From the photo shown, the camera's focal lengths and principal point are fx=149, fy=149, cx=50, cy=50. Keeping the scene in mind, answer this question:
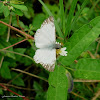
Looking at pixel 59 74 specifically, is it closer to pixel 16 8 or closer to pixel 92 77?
pixel 92 77

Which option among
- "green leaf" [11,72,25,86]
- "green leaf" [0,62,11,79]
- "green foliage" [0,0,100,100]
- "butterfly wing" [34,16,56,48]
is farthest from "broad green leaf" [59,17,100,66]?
"green leaf" [11,72,25,86]

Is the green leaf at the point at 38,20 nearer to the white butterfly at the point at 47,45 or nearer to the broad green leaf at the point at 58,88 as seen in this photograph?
the white butterfly at the point at 47,45

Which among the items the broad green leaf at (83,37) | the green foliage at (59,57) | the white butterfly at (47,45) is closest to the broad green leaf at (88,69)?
the green foliage at (59,57)

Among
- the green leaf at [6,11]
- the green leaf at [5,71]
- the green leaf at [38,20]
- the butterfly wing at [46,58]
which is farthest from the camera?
the green leaf at [38,20]

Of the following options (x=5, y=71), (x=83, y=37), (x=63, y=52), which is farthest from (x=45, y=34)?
(x=5, y=71)

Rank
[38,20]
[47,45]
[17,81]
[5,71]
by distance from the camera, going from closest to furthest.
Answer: [47,45]
[5,71]
[17,81]
[38,20]

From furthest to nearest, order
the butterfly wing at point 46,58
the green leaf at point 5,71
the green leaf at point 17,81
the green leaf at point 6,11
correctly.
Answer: the green leaf at point 17,81 → the green leaf at point 5,71 → the green leaf at point 6,11 → the butterfly wing at point 46,58

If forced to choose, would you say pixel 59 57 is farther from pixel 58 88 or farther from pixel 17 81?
pixel 17 81
